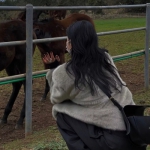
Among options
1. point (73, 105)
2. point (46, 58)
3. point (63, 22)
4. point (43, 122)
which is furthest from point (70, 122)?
point (63, 22)

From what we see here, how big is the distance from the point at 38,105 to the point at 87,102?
158 inches

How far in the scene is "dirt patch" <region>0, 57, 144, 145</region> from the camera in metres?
5.15

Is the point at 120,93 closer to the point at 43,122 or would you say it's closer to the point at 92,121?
the point at 92,121

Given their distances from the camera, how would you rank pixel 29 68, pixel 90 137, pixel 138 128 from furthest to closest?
pixel 29 68 → pixel 90 137 → pixel 138 128

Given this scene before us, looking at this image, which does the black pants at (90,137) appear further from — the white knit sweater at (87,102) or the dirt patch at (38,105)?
the dirt patch at (38,105)

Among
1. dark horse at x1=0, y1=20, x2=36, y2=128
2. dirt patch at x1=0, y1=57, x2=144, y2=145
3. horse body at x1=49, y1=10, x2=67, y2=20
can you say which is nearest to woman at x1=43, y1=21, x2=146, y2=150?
dirt patch at x1=0, y1=57, x2=144, y2=145

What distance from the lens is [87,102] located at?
8.32ft

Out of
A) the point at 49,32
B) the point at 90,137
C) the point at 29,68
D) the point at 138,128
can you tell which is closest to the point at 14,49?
the point at 29,68

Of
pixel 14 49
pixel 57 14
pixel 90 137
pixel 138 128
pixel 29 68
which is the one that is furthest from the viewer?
pixel 57 14

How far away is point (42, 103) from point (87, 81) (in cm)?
420

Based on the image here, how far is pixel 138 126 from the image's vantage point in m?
2.39

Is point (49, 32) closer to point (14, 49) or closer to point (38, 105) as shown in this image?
point (38, 105)

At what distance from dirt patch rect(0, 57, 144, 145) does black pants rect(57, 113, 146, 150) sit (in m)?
2.33

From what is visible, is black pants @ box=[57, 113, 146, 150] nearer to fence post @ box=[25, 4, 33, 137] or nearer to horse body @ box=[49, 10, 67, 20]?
fence post @ box=[25, 4, 33, 137]
